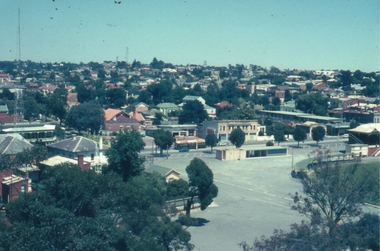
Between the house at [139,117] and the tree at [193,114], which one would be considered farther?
the house at [139,117]

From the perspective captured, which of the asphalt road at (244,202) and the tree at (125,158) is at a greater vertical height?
the tree at (125,158)

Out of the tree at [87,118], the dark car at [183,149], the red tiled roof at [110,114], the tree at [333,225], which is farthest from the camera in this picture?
the red tiled roof at [110,114]

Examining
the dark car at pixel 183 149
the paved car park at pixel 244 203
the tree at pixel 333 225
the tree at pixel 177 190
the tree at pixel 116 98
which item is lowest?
the paved car park at pixel 244 203

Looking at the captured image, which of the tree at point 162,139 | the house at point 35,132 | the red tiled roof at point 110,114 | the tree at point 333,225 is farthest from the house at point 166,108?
the tree at point 333,225

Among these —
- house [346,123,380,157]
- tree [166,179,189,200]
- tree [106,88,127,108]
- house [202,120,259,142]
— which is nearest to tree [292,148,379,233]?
tree [166,179,189,200]

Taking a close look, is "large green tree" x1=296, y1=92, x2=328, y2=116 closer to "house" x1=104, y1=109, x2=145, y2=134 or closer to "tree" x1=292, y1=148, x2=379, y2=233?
"house" x1=104, y1=109, x2=145, y2=134

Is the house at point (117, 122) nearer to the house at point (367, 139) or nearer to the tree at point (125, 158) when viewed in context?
the house at point (367, 139)

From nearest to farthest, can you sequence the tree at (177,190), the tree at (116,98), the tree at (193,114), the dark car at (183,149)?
1. the tree at (177,190)
2. the dark car at (183,149)
3. the tree at (193,114)
4. the tree at (116,98)
